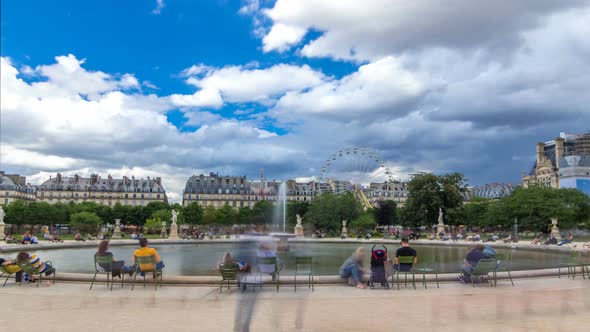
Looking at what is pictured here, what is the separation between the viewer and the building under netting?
98.3m

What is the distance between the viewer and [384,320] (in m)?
8.08

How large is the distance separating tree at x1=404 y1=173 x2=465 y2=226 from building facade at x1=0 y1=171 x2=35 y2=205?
265 feet

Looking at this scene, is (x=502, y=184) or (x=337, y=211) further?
(x=502, y=184)

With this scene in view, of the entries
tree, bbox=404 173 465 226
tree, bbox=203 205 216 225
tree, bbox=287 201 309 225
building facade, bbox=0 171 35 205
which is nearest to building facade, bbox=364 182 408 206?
tree, bbox=287 201 309 225

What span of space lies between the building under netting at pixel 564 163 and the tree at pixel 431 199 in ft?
140

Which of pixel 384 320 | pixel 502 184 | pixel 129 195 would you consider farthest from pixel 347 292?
pixel 502 184

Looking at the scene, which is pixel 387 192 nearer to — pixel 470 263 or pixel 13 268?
pixel 470 263

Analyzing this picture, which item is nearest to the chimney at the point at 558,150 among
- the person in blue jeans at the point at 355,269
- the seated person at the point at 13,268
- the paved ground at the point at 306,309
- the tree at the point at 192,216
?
the tree at the point at 192,216

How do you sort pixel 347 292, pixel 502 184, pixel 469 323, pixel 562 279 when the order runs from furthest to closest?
1. pixel 502 184
2. pixel 562 279
3. pixel 347 292
4. pixel 469 323

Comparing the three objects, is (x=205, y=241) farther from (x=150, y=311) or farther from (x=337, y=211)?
(x=150, y=311)

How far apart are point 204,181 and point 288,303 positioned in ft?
341

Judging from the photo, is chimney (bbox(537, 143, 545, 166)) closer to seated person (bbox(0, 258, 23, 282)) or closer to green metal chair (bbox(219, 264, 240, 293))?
green metal chair (bbox(219, 264, 240, 293))

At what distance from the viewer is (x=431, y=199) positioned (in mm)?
61000

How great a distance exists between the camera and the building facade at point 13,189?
100606 millimetres
